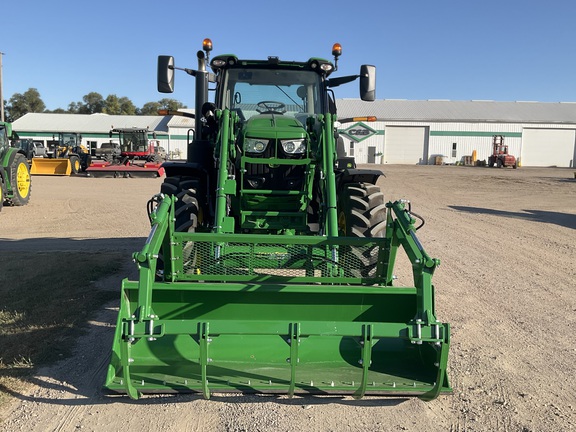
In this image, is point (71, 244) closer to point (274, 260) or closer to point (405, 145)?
point (274, 260)

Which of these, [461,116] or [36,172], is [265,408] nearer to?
[36,172]

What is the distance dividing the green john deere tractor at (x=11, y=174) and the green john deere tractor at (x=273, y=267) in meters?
9.75

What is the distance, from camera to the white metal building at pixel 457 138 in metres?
49.2

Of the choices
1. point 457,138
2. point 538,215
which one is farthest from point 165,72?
point 457,138

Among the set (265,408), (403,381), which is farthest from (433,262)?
(265,408)

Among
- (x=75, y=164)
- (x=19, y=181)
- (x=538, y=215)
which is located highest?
(x=75, y=164)

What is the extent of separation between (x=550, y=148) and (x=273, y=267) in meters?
53.4

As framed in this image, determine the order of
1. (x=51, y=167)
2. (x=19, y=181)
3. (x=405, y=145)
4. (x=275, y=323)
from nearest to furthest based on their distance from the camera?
(x=275, y=323) → (x=19, y=181) → (x=51, y=167) → (x=405, y=145)

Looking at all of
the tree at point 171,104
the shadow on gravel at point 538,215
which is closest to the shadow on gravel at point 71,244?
the shadow on gravel at point 538,215

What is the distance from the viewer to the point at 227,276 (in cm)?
434

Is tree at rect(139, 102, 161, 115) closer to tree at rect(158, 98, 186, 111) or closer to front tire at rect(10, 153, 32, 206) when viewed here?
tree at rect(158, 98, 186, 111)

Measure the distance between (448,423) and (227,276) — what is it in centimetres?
210

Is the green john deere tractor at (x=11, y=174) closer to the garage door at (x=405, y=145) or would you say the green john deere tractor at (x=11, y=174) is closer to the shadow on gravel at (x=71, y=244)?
the shadow on gravel at (x=71, y=244)

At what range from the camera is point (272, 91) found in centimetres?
611
